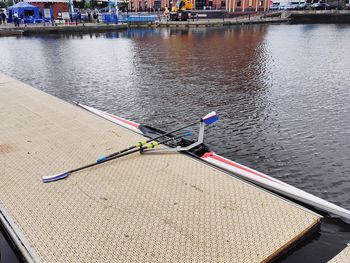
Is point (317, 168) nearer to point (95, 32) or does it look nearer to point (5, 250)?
point (5, 250)

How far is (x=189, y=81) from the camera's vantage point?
53.8 ft

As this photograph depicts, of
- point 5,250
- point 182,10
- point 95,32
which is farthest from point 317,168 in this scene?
point 182,10

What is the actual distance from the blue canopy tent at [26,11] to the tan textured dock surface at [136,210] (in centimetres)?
5111

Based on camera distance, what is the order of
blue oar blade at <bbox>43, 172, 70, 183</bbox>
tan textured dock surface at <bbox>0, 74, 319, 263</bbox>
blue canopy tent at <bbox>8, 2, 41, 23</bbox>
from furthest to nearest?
blue canopy tent at <bbox>8, 2, 41, 23</bbox> < blue oar blade at <bbox>43, 172, 70, 183</bbox> < tan textured dock surface at <bbox>0, 74, 319, 263</bbox>

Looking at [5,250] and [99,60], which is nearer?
[5,250]

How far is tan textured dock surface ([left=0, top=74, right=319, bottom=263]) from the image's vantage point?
156 inches

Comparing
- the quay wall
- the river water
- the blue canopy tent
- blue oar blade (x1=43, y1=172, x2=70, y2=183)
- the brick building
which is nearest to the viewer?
blue oar blade (x1=43, y1=172, x2=70, y2=183)

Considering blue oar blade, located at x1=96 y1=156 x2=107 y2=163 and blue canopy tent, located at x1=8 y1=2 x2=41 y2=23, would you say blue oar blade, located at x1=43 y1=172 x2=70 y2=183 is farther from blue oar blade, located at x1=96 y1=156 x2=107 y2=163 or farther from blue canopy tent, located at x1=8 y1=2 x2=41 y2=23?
blue canopy tent, located at x1=8 y1=2 x2=41 y2=23

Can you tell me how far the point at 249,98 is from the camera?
1307 centimetres

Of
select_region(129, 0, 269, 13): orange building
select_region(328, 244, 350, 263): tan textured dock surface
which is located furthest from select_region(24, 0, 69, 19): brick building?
select_region(328, 244, 350, 263): tan textured dock surface

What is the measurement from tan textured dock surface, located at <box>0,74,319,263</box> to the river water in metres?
0.77

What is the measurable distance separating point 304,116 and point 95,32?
1764 inches

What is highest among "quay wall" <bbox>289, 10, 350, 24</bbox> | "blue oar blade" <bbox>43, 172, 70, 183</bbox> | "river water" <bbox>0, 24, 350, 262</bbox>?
"quay wall" <bbox>289, 10, 350, 24</bbox>

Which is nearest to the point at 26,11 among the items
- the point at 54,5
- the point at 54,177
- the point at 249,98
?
the point at 54,5
